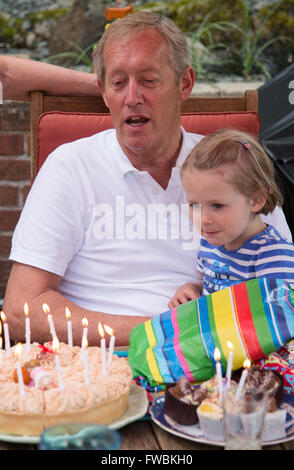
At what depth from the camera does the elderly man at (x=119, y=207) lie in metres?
1.89

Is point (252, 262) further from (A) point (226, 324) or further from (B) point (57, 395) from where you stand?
(B) point (57, 395)

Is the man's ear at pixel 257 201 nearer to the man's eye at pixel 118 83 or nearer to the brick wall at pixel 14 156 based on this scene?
the man's eye at pixel 118 83

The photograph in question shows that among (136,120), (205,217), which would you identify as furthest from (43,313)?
(136,120)

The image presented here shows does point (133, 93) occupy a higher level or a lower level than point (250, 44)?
lower

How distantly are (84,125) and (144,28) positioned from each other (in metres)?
0.42

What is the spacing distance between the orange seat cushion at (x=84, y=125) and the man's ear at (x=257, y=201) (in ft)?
2.02

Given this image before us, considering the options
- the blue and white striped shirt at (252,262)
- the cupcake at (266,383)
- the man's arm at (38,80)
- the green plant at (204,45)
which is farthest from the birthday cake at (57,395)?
the green plant at (204,45)

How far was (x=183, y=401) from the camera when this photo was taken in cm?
110

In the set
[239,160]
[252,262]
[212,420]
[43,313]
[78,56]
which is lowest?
[43,313]

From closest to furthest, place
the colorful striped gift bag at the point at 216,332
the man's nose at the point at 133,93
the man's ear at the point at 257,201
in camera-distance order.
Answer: the colorful striped gift bag at the point at 216,332 < the man's ear at the point at 257,201 < the man's nose at the point at 133,93

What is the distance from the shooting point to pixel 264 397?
2.99 feet

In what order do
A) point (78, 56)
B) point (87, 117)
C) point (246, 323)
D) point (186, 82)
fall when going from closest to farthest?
point (246, 323) < point (186, 82) < point (87, 117) < point (78, 56)

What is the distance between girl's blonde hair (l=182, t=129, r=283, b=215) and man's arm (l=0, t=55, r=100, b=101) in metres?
0.78

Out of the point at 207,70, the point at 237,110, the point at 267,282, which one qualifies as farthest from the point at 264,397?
the point at 207,70
